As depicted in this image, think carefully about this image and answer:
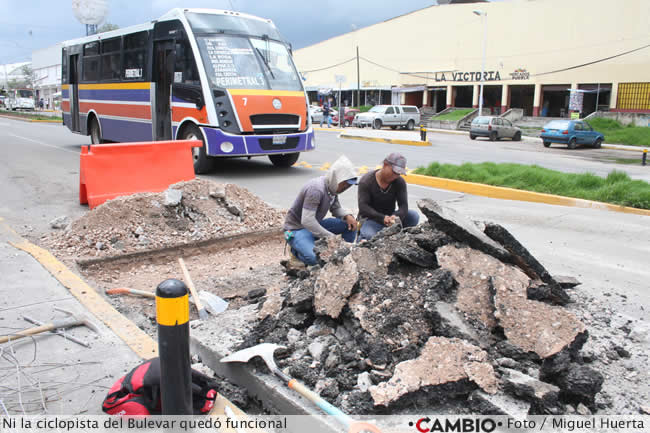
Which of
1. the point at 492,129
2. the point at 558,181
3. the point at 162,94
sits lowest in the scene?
the point at 558,181

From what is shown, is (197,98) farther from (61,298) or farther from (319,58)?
(319,58)

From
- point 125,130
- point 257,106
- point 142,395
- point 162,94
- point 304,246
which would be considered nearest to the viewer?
point 142,395

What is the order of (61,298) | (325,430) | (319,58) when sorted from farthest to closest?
(319,58) → (61,298) → (325,430)

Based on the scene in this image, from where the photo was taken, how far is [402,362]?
3055 mm

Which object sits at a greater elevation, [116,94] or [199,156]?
[116,94]

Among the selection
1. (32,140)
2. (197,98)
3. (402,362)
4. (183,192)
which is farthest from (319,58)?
(402,362)

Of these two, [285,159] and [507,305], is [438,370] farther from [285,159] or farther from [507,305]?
[285,159]

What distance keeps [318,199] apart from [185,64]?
787cm

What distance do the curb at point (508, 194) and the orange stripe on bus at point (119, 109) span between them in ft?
22.2

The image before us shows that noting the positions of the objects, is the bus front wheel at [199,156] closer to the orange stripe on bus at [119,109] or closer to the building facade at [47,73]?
the orange stripe on bus at [119,109]

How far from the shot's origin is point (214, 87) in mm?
11125

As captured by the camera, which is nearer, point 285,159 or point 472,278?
point 472,278

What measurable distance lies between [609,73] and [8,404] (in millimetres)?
42438

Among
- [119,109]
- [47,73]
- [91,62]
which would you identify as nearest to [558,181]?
[119,109]
